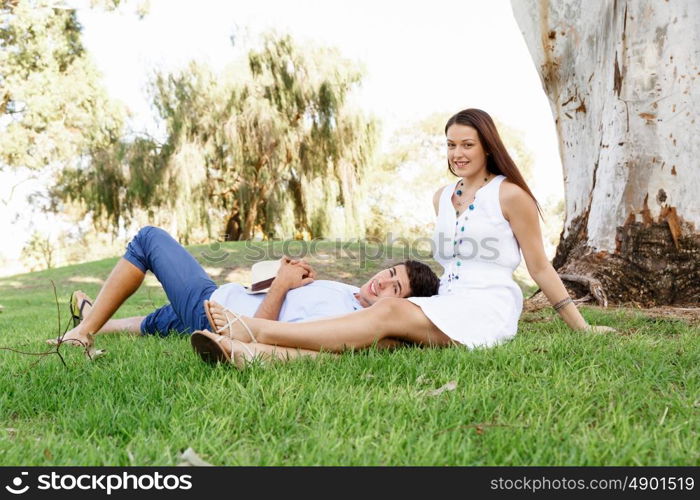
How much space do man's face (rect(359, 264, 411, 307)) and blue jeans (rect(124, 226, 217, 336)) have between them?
33.0 inches

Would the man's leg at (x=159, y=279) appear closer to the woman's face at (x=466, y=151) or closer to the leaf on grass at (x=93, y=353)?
the leaf on grass at (x=93, y=353)

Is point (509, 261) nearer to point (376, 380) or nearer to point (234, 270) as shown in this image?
point (376, 380)

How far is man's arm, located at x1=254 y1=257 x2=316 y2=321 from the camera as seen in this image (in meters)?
3.13

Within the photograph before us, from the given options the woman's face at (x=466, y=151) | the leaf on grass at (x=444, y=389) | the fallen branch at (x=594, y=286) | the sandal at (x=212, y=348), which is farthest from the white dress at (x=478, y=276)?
the fallen branch at (x=594, y=286)

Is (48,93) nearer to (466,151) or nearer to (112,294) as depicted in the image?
(112,294)

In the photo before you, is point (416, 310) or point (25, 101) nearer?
point (416, 310)

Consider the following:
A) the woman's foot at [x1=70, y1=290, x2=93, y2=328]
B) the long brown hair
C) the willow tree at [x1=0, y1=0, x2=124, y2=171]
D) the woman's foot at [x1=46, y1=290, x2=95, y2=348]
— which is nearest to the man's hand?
the woman's foot at [x1=46, y1=290, x2=95, y2=348]

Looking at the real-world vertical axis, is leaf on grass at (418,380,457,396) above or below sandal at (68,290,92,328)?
below

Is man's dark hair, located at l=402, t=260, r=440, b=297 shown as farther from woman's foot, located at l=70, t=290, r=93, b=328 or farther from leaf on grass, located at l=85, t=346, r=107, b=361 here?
woman's foot, located at l=70, t=290, r=93, b=328

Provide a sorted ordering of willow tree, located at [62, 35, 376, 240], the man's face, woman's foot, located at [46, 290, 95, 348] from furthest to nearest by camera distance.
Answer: willow tree, located at [62, 35, 376, 240], woman's foot, located at [46, 290, 95, 348], the man's face

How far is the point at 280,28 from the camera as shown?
52.0 ft

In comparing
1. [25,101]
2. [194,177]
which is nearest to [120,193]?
[194,177]

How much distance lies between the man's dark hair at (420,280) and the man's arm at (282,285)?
0.52 meters
